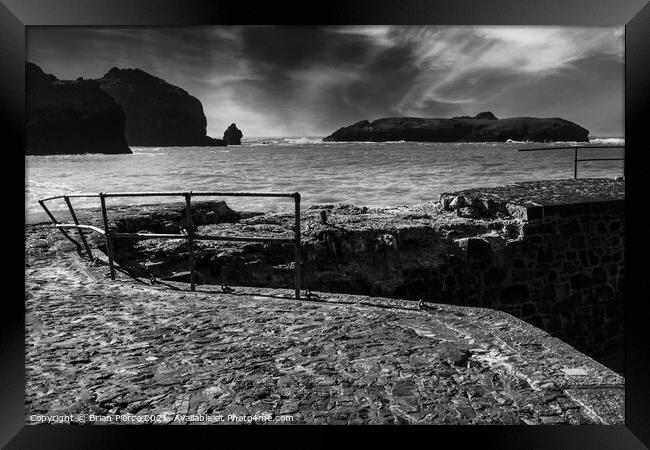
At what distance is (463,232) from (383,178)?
851 centimetres

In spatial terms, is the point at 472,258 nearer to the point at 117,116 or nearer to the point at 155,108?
the point at 155,108

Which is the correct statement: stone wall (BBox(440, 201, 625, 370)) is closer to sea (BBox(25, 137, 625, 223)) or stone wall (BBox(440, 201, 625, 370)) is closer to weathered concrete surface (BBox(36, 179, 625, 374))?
weathered concrete surface (BBox(36, 179, 625, 374))

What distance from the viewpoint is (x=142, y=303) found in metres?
4.42

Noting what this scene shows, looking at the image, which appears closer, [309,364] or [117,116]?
[309,364]

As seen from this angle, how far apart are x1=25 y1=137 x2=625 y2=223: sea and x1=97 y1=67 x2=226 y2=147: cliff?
1.06m

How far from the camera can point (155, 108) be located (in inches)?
533

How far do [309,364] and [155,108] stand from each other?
12406 mm

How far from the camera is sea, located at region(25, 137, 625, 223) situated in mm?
10602

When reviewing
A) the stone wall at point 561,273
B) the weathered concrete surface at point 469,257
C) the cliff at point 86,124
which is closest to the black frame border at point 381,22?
the weathered concrete surface at point 469,257

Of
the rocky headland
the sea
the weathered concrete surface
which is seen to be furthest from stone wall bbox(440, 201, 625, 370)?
the rocky headland

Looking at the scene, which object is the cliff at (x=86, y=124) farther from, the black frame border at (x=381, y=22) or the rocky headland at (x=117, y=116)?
the black frame border at (x=381, y=22)

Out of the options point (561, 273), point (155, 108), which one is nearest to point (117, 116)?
point (155, 108)
